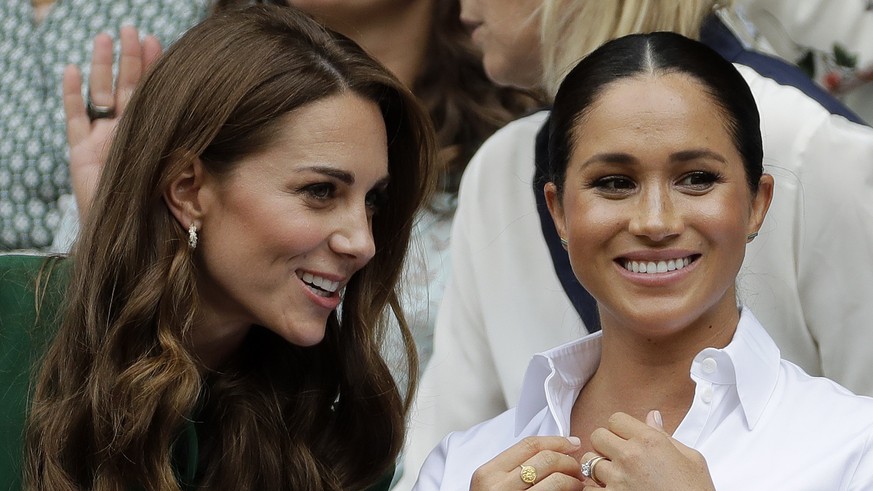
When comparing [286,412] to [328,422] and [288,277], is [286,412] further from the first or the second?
[288,277]

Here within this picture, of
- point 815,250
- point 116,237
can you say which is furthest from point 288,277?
point 815,250

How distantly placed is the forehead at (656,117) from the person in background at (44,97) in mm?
2080

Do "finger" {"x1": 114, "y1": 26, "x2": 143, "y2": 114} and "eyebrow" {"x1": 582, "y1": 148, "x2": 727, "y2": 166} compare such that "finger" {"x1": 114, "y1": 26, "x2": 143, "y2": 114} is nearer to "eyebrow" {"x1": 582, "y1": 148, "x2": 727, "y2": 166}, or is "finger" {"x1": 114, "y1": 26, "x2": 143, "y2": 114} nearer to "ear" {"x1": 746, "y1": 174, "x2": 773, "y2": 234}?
"eyebrow" {"x1": 582, "y1": 148, "x2": 727, "y2": 166}

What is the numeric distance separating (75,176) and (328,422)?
1.00 metres

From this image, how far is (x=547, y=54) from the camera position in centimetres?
292

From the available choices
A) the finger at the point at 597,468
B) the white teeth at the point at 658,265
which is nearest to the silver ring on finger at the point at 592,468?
the finger at the point at 597,468

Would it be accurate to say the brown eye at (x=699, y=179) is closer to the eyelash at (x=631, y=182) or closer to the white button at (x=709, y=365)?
the eyelash at (x=631, y=182)

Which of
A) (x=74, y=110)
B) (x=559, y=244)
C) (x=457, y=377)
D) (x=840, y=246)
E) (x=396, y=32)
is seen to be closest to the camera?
(x=840, y=246)

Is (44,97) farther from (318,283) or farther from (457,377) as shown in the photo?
(318,283)

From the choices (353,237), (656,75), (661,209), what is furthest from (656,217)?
(353,237)

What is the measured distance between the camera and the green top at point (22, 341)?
8.60 feet

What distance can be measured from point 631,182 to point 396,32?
1.75 meters

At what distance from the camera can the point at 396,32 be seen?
3807mm

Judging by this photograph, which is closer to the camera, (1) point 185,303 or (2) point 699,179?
(2) point 699,179
